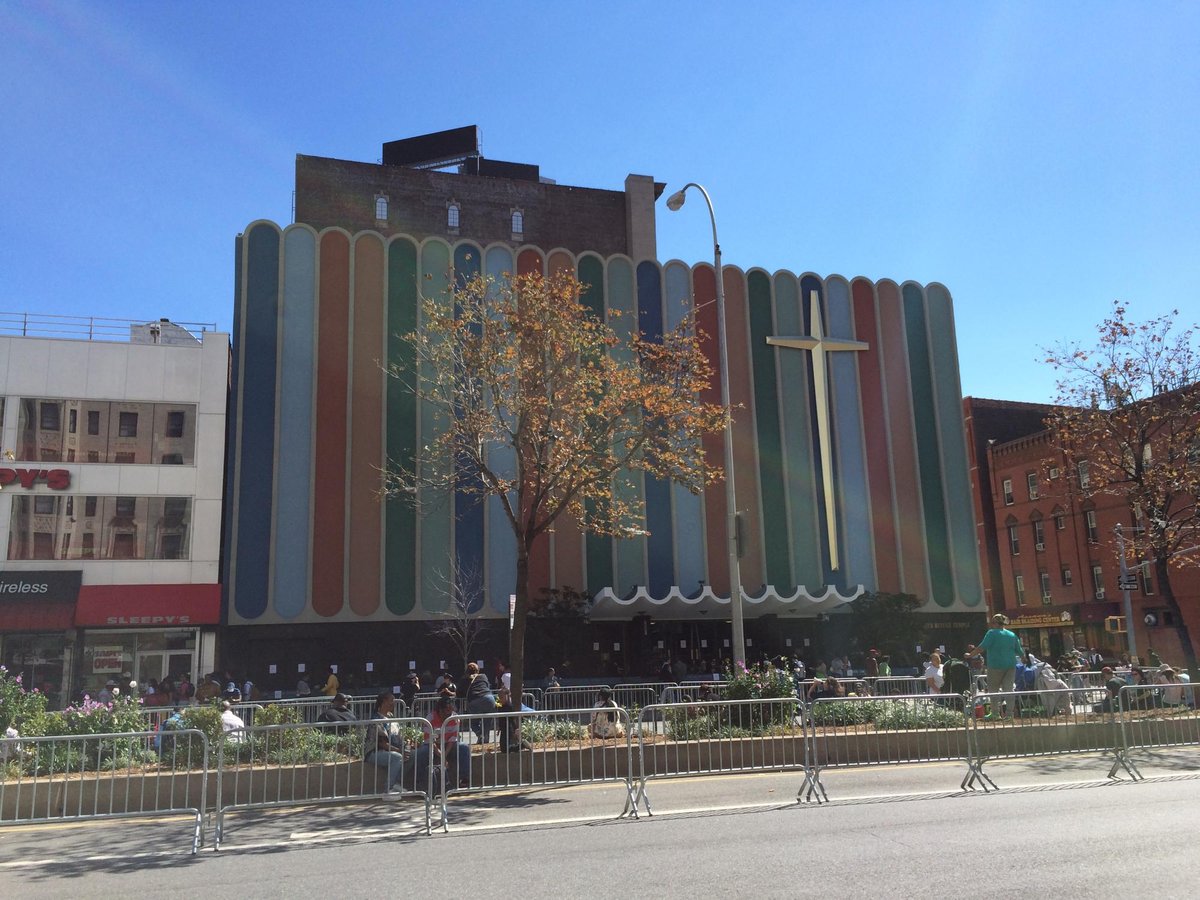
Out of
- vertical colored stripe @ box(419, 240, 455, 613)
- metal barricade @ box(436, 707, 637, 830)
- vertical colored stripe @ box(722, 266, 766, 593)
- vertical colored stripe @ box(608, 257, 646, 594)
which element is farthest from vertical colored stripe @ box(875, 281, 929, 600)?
metal barricade @ box(436, 707, 637, 830)

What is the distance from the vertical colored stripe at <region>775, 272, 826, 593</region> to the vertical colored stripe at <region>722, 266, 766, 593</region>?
51.0 inches

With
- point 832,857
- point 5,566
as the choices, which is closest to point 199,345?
point 5,566

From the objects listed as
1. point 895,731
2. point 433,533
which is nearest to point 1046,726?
point 895,731

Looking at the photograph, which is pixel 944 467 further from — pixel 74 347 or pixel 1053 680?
pixel 74 347

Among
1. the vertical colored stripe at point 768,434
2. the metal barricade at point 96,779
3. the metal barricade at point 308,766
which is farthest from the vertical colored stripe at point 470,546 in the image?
the metal barricade at point 96,779

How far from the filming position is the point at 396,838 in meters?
9.55

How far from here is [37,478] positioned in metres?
29.0

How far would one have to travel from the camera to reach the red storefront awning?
1105 inches

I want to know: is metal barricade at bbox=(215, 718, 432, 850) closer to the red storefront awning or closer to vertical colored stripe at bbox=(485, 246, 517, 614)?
the red storefront awning

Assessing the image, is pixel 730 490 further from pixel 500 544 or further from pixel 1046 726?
pixel 500 544

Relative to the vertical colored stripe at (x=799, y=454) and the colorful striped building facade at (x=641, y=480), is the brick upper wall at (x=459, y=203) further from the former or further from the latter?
the vertical colored stripe at (x=799, y=454)

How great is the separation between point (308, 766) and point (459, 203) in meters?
39.7

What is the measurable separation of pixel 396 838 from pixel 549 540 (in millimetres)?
23584

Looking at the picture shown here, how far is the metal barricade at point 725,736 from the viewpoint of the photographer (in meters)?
13.0
